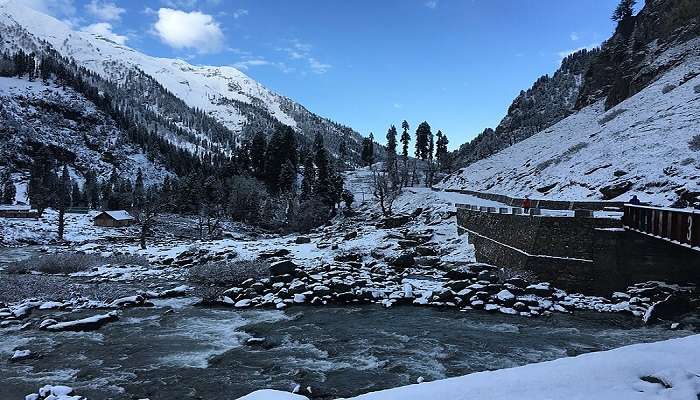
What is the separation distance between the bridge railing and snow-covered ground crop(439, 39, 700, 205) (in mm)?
7277

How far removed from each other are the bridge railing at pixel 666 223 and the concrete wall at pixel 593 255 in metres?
0.76

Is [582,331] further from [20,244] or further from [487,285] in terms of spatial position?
[20,244]

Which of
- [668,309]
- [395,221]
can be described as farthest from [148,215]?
[668,309]

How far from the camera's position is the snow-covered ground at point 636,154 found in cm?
3353

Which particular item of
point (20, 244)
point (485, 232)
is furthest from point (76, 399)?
point (20, 244)

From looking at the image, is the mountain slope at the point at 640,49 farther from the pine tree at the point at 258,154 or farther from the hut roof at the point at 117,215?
the hut roof at the point at 117,215

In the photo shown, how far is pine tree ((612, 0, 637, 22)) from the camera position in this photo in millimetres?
98188

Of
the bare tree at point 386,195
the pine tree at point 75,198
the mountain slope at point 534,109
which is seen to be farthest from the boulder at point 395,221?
the pine tree at point 75,198

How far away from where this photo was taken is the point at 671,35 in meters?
73.0

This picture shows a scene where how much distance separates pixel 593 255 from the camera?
24.8 metres

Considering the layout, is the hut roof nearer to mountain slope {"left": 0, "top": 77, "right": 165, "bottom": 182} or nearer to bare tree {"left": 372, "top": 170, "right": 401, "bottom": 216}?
bare tree {"left": 372, "top": 170, "right": 401, "bottom": 216}

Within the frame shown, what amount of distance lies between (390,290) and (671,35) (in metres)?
76.7

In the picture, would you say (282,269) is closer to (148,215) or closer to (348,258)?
(348,258)

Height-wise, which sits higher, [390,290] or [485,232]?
[485,232]
